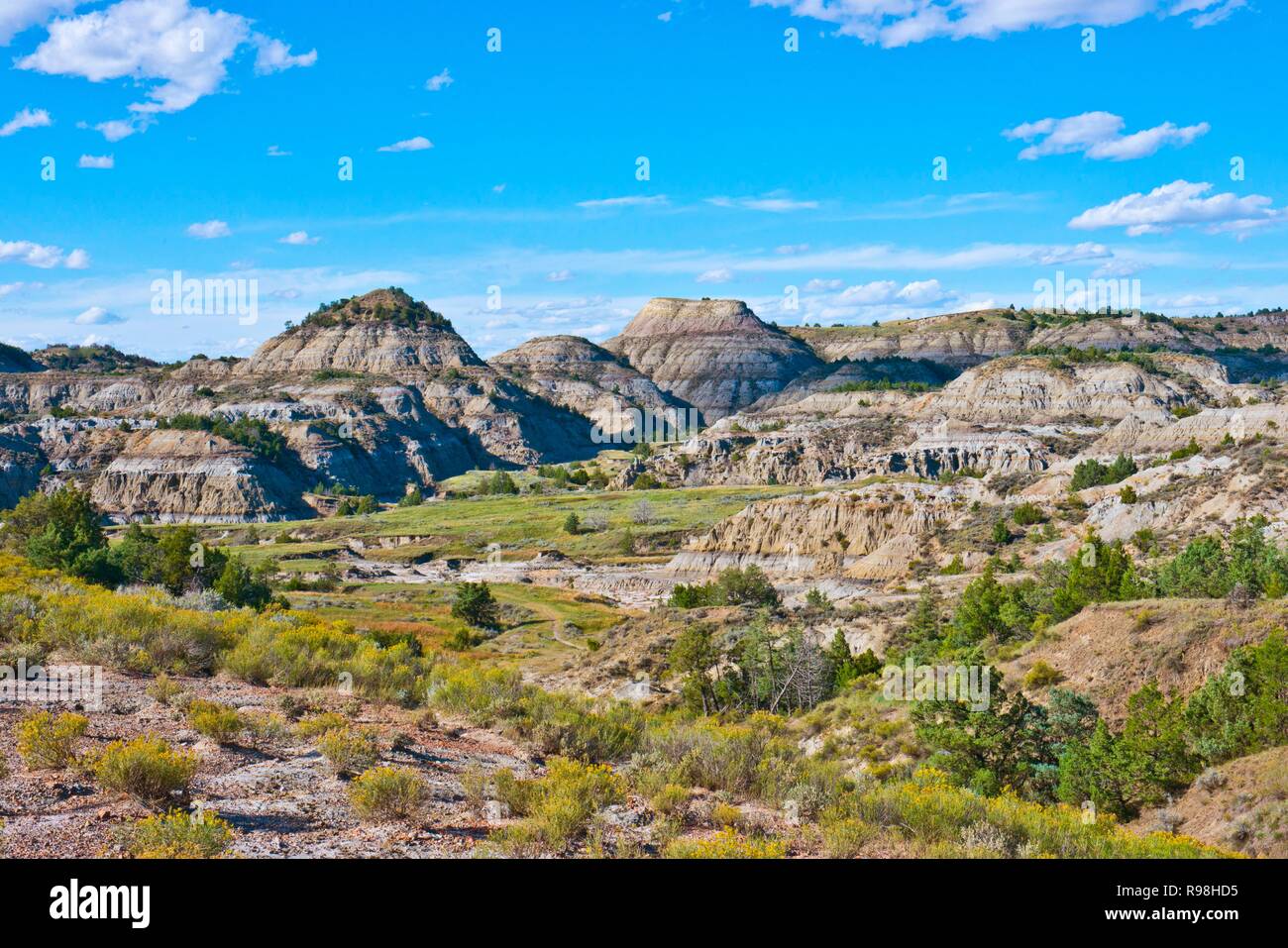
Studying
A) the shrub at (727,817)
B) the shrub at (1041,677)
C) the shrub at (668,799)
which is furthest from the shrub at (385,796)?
the shrub at (1041,677)

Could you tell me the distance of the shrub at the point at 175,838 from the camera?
809cm

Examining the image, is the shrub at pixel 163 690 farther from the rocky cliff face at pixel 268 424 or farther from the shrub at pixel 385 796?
the rocky cliff face at pixel 268 424

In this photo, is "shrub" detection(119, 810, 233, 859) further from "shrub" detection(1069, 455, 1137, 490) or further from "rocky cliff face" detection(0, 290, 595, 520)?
"rocky cliff face" detection(0, 290, 595, 520)

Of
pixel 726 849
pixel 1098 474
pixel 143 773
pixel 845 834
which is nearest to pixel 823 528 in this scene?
pixel 1098 474

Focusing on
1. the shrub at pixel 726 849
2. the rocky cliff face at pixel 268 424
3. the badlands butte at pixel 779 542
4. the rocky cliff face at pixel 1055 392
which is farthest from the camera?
the rocky cliff face at pixel 1055 392

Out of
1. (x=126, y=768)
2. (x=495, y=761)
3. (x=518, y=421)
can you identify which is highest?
(x=518, y=421)

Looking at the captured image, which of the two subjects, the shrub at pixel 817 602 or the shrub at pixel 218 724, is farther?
the shrub at pixel 817 602

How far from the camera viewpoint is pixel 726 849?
9.14m

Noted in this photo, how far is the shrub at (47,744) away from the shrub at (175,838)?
249 centimetres

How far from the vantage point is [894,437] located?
139750 millimetres

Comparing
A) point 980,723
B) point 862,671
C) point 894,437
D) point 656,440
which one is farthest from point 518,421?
point 980,723

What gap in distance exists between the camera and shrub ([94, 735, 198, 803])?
9.76 meters
